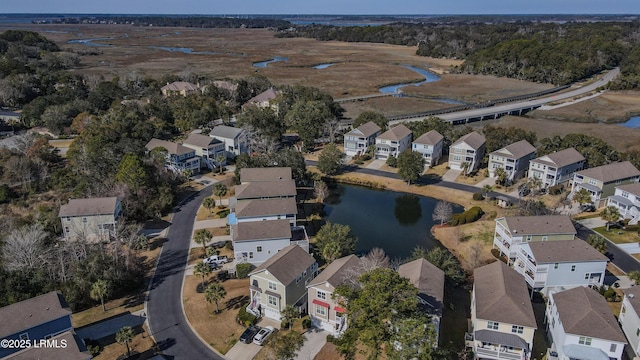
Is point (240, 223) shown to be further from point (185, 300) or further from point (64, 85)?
point (64, 85)

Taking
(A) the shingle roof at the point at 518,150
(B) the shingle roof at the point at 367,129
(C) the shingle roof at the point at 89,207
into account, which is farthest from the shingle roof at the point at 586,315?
(B) the shingle roof at the point at 367,129

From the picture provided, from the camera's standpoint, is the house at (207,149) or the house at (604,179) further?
the house at (207,149)

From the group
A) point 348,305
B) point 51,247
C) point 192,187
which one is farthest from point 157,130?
point 348,305

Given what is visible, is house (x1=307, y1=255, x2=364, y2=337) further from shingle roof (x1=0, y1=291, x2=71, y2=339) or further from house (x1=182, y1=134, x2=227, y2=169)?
house (x1=182, y1=134, x2=227, y2=169)

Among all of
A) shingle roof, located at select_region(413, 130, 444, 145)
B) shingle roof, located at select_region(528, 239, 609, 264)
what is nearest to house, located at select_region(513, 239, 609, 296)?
shingle roof, located at select_region(528, 239, 609, 264)

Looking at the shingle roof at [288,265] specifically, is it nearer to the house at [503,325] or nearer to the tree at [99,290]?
the tree at [99,290]
